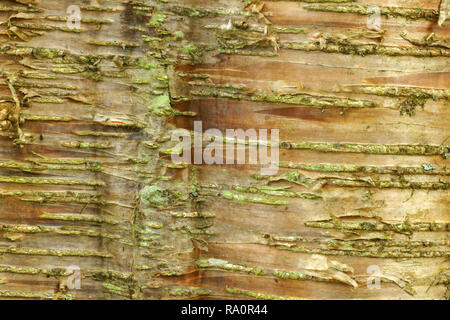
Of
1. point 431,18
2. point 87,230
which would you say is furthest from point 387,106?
point 87,230

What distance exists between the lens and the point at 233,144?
163 cm

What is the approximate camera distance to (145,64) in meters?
1.62

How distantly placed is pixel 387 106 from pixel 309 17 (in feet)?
1.55

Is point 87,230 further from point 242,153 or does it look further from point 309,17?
point 309,17

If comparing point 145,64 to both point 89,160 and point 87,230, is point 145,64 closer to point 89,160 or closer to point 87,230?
point 89,160

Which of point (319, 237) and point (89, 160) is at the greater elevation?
point (89, 160)

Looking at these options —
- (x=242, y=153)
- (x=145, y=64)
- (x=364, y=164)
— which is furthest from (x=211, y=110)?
(x=364, y=164)

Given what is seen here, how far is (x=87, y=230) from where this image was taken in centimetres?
172

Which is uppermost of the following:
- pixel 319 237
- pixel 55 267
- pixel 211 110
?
pixel 211 110

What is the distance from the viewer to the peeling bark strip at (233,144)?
1.59 m

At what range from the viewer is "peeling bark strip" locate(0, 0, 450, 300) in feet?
5.21

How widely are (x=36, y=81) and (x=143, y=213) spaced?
707 mm

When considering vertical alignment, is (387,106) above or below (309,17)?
below

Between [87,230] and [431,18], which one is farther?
[87,230]
